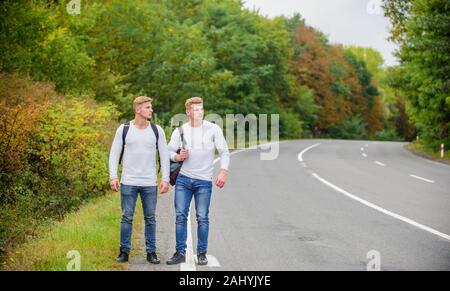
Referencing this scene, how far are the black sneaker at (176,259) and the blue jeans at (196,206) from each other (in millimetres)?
47

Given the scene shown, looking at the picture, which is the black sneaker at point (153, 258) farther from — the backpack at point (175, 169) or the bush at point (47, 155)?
the bush at point (47, 155)

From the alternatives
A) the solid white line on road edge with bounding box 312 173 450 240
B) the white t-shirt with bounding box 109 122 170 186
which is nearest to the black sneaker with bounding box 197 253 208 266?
the white t-shirt with bounding box 109 122 170 186

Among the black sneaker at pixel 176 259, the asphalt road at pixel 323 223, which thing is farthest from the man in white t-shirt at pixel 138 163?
the asphalt road at pixel 323 223

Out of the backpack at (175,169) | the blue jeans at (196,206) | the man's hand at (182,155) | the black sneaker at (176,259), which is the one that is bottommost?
the black sneaker at (176,259)

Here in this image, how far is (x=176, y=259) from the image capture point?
7.07m

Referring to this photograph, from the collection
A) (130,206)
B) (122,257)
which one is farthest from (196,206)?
(122,257)

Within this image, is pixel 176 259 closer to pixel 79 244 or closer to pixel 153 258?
pixel 153 258

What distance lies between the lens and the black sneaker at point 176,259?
23.0 ft

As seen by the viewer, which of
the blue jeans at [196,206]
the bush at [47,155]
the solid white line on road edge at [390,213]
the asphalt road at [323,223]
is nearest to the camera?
the blue jeans at [196,206]

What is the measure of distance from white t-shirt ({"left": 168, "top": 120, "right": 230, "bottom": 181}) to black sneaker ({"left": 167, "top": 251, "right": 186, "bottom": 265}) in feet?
3.17

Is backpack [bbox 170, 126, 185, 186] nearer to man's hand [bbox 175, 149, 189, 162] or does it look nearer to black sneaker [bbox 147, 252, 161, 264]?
man's hand [bbox 175, 149, 189, 162]

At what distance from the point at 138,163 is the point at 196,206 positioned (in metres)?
0.88

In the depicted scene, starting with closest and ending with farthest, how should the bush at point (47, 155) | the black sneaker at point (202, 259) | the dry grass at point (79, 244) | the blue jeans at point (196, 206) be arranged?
the dry grass at point (79, 244)
the black sneaker at point (202, 259)
the blue jeans at point (196, 206)
the bush at point (47, 155)

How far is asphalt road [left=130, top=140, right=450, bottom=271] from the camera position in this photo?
23.9 ft
